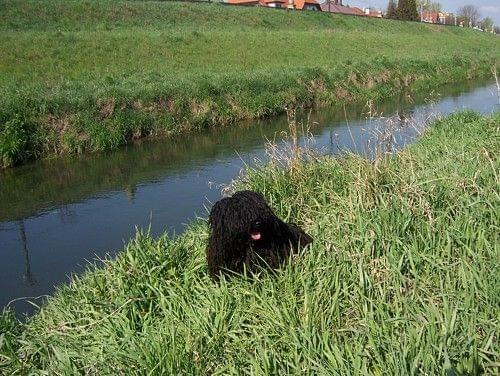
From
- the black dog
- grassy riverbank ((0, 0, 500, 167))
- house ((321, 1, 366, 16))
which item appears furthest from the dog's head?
house ((321, 1, 366, 16))

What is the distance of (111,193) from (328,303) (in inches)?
304

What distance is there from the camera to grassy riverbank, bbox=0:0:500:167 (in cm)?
1373

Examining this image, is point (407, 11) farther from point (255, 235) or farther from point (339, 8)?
point (255, 235)

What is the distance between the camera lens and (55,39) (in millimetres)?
22531

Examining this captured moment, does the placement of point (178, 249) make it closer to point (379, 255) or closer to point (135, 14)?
point (379, 255)

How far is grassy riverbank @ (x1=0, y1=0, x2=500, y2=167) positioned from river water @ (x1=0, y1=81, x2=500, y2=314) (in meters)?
0.75

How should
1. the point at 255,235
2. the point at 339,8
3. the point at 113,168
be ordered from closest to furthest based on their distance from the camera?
the point at 255,235 < the point at 113,168 < the point at 339,8

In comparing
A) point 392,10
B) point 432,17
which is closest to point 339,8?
point 392,10

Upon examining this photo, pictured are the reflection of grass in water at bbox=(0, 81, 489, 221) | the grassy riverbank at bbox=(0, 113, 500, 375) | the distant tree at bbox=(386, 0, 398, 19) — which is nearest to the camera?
the grassy riverbank at bbox=(0, 113, 500, 375)

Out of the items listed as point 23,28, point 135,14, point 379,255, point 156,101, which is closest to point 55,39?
point 23,28

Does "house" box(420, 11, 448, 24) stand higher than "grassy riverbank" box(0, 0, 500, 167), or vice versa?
"house" box(420, 11, 448, 24)

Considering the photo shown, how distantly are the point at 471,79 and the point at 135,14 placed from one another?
1976 centimetres

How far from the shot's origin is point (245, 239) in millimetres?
4762

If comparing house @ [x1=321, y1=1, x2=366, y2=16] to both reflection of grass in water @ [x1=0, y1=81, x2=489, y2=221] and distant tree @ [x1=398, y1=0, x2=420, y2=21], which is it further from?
reflection of grass in water @ [x1=0, y1=81, x2=489, y2=221]
